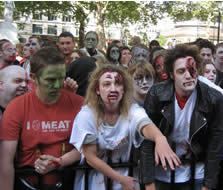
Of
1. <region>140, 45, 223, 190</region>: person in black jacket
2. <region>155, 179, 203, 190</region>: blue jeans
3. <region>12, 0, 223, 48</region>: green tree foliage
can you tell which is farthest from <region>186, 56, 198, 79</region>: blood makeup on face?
<region>12, 0, 223, 48</region>: green tree foliage

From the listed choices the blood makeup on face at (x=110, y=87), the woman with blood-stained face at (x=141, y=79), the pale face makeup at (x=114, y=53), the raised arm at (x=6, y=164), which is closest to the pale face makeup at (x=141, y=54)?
the pale face makeup at (x=114, y=53)

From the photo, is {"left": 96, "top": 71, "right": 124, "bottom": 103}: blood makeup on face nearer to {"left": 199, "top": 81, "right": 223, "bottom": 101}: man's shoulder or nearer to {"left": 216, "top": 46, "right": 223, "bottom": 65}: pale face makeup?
{"left": 199, "top": 81, "right": 223, "bottom": 101}: man's shoulder

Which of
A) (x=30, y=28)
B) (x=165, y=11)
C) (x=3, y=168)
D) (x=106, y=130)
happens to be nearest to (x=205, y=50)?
(x=106, y=130)

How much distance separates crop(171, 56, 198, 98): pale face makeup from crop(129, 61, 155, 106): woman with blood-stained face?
2.64 feet

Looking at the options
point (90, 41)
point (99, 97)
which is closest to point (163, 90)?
point (99, 97)

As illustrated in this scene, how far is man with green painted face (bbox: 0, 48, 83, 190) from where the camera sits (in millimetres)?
1714

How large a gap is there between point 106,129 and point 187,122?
2.08ft

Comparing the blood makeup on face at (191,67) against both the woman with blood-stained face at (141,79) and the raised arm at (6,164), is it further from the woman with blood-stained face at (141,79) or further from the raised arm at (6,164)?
the raised arm at (6,164)

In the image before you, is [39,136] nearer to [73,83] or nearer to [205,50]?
[73,83]

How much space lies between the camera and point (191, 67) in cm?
197

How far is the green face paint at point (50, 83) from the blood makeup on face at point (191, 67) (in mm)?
989

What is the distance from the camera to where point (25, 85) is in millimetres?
2160

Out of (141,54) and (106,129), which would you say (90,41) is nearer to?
(141,54)

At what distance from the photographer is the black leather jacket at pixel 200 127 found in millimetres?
1894
